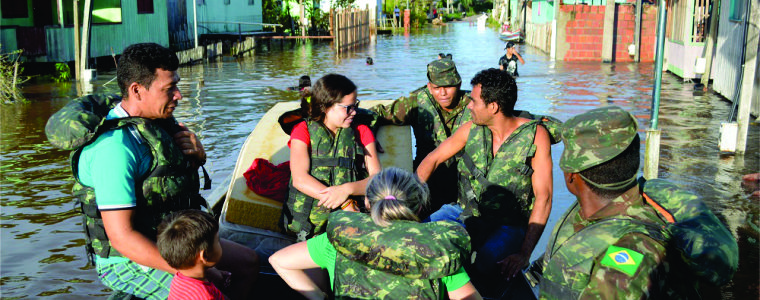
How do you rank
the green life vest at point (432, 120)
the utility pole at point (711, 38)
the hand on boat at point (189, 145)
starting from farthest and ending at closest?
the utility pole at point (711, 38) → the green life vest at point (432, 120) → the hand on boat at point (189, 145)

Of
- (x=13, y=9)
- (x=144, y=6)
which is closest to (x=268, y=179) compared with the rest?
(x=13, y=9)

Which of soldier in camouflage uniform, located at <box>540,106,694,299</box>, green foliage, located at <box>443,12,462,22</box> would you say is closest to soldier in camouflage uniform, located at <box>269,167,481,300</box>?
soldier in camouflage uniform, located at <box>540,106,694,299</box>

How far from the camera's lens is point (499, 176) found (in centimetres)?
457

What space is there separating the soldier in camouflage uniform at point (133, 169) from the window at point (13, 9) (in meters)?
21.2

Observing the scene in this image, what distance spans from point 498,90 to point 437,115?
134 cm

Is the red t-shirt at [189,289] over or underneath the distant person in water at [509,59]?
underneath

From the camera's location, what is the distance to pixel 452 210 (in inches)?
161

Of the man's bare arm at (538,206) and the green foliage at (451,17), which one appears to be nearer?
the man's bare arm at (538,206)

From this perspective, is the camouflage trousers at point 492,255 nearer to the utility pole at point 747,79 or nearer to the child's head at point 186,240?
the child's head at point 186,240

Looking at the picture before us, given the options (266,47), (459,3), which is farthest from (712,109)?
(459,3)

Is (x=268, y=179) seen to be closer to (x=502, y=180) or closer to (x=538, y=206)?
(x=502, y=180)

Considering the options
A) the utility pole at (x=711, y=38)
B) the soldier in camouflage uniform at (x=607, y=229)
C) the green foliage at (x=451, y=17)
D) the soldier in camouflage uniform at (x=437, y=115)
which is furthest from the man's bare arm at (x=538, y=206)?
the green foliage at (x=451, y=17)

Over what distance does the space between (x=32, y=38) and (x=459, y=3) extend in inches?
3707

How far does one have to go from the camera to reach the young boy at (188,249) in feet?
10.7
